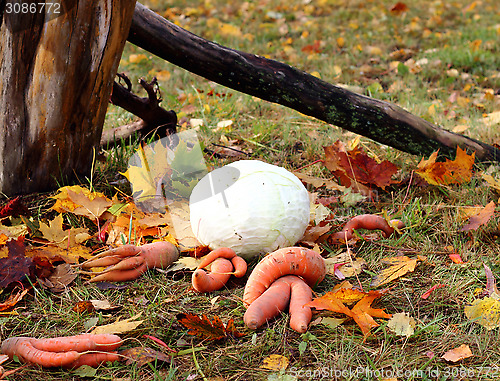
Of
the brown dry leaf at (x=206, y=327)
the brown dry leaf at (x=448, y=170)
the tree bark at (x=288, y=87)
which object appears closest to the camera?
the brown dry leaf at (x=206, y=327)

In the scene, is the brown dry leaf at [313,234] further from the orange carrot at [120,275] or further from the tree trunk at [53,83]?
the tree trunk at [53,83]

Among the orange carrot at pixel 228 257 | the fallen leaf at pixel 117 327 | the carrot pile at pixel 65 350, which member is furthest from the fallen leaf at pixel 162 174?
the carrot pile at pixel 65 350

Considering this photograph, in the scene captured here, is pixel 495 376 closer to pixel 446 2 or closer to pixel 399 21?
pixel 399 21

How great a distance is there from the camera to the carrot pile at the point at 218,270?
5.16 ft

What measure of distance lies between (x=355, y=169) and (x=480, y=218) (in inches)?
26.0

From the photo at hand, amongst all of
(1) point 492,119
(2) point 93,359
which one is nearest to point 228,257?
(2) point 93,359

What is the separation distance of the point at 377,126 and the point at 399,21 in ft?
13.2

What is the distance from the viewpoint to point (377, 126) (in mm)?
2328

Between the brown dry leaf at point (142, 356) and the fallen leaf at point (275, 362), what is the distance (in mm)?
287

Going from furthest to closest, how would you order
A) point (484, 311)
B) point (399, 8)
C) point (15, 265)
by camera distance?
point (399, 8), point (15, 265), point (484, 311)

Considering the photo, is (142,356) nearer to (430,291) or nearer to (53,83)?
(430,291)

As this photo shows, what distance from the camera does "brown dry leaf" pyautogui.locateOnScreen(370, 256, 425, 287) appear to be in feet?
5.53

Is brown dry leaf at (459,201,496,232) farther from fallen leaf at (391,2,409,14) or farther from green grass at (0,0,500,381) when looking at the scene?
fallen leaf at (391,2,409,14)

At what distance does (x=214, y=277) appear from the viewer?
63.4 inches
